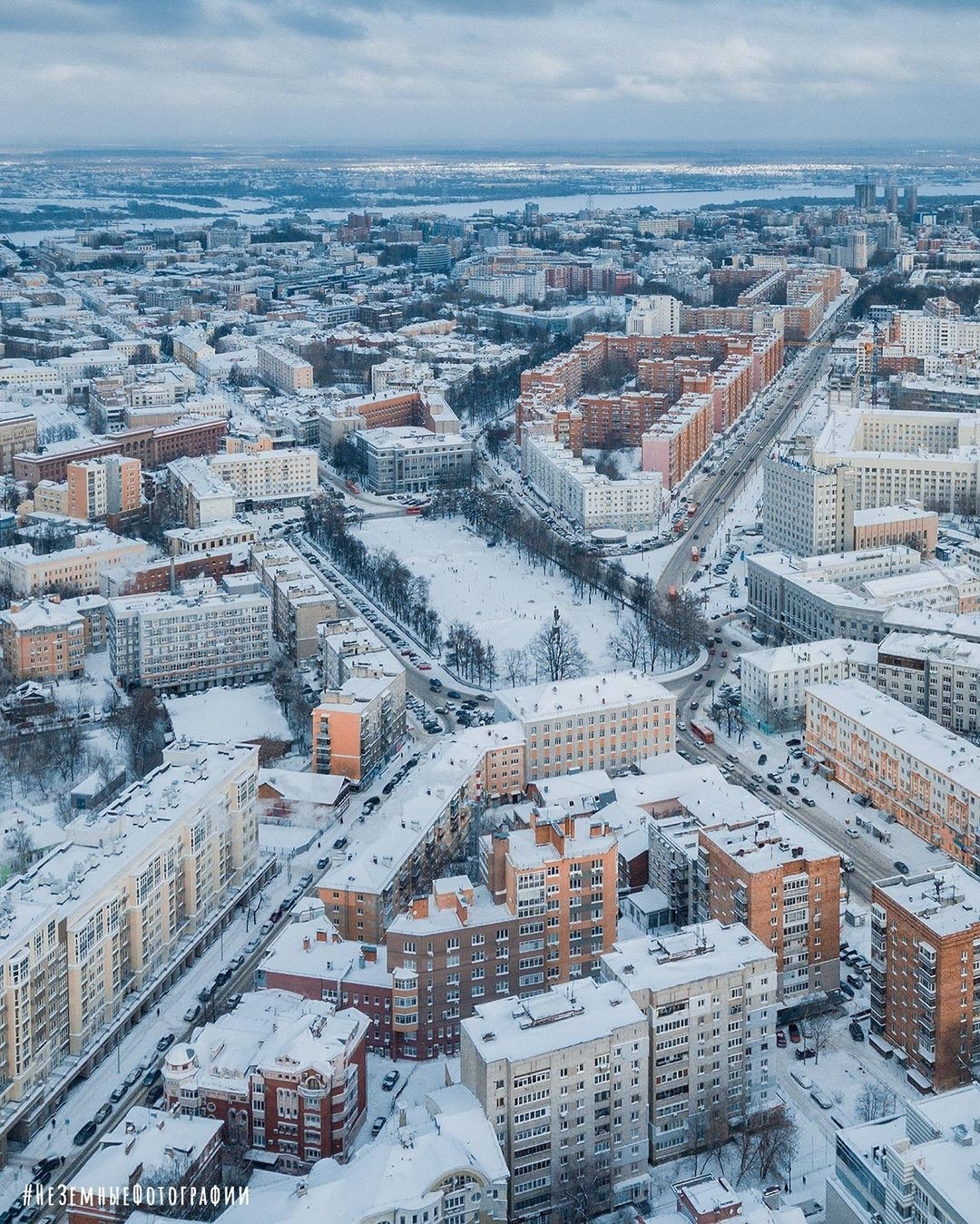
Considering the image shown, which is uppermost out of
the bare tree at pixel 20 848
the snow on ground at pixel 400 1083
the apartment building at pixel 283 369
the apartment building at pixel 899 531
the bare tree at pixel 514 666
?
the apartment building at pixel 283 369

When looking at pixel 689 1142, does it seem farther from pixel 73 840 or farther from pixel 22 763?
pixel 22 763

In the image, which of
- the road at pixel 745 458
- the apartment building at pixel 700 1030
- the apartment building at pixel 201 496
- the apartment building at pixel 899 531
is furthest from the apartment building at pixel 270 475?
the apartment building at pixel 700 1030

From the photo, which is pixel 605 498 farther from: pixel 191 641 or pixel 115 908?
pixel 115 908

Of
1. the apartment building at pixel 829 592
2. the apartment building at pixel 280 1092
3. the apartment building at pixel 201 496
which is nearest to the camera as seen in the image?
the apartment building at pixel 280 1092

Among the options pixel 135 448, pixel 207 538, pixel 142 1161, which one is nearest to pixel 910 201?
pixel 135 448

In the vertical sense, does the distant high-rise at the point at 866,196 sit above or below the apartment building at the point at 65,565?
above

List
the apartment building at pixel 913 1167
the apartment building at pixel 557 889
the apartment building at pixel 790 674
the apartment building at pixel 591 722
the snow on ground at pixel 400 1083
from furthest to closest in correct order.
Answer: the apartment building at pixel 790 674 → the apartment building at pixel 591 722 → the apartment building at pixel 557 889 → the snow on ground at pixel 400 1083 → the apartment building at pixel 913 1167

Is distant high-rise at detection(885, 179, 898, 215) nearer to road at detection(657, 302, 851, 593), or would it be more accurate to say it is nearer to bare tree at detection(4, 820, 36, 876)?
road at detection(657, 302, 851, 593)

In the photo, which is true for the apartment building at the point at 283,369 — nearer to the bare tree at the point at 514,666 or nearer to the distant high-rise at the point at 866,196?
the bare tree at the point at 514,666
